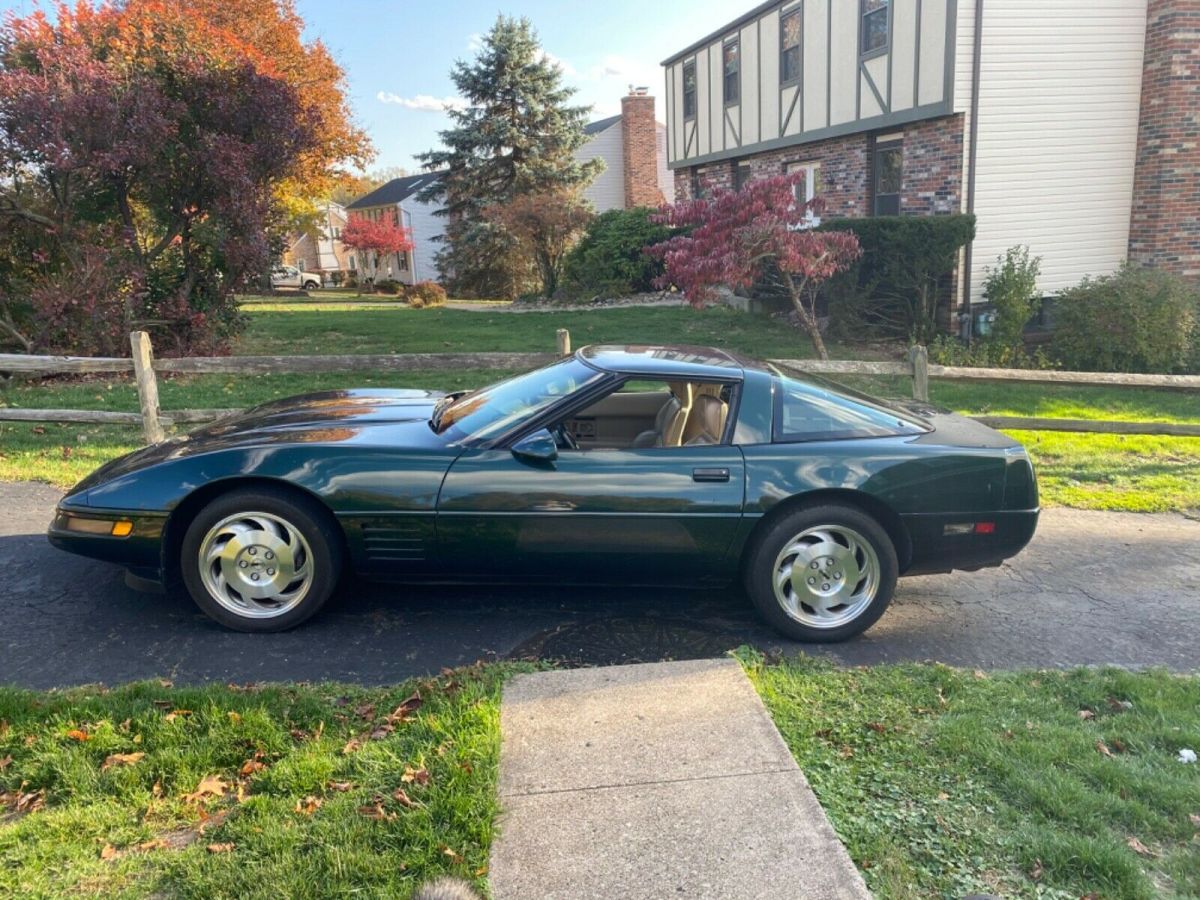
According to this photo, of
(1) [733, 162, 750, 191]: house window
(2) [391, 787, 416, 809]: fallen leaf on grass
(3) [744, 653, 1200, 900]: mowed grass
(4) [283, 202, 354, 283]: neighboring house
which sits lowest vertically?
(3) [744, 653, 1200, 900]: mowed grass

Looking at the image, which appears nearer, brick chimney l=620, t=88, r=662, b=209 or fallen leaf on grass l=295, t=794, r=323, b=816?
fallen leaf on grass l=295, t=794, r=323, b=816

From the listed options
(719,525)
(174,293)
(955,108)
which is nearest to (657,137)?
(955,108)

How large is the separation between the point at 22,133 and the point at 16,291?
2.29 meters

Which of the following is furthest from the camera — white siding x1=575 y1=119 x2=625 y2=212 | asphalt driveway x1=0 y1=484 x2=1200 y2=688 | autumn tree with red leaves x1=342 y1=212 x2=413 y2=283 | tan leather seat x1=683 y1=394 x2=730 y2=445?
autumn tree with red leaves x1=342 y1=212 x2=413 y2=283

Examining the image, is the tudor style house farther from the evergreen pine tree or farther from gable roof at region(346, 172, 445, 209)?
gable roof at region(346, 172, 445, 209)

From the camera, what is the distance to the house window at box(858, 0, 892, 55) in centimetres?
1553

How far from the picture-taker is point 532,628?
450 centimetres

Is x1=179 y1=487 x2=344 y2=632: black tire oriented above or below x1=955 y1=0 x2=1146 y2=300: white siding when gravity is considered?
below

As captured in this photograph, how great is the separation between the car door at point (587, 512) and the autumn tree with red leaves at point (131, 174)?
9.62 metres

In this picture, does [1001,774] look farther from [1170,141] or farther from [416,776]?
[1170,141]

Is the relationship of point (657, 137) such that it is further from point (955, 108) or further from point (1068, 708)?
point (1068, 708)

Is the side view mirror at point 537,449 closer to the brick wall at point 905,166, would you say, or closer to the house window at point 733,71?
the brick wall at point 905,166

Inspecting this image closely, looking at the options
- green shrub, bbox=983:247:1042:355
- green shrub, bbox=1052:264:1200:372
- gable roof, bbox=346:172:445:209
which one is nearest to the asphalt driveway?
green shrub, bbox=1052:264:1200:372

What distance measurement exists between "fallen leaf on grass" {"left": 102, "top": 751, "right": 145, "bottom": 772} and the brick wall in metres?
14.3
